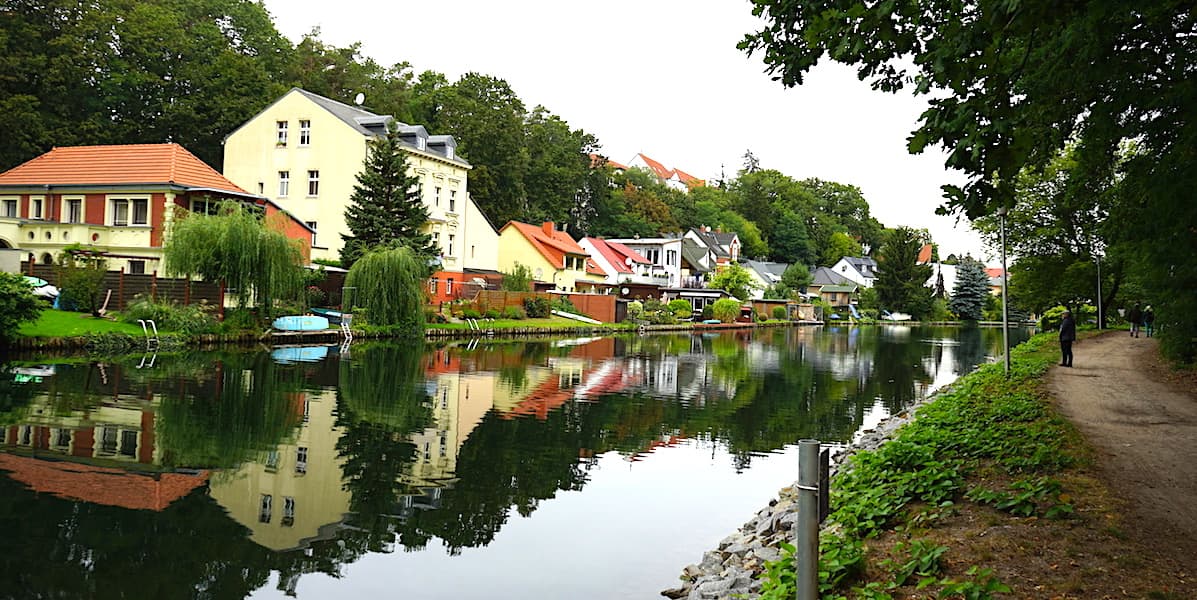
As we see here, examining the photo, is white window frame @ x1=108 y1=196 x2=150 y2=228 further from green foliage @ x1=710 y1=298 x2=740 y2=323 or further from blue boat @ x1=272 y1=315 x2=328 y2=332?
green foliage @ x1=710 y1=298 x2=740 y2=323

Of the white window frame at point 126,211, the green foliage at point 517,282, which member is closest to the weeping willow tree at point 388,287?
the white window frame at point 126,211

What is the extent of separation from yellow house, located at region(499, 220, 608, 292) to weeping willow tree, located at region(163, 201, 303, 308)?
105 feet

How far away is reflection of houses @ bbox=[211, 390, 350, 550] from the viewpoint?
9328 mm

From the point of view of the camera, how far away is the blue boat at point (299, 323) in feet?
118

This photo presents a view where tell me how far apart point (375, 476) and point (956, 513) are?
7517 millimetres

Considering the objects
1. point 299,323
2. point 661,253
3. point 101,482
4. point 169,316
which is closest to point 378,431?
point 101,482

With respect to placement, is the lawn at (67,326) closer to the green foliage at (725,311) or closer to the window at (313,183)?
the window at (313,183)

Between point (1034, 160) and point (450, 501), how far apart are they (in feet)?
27.1

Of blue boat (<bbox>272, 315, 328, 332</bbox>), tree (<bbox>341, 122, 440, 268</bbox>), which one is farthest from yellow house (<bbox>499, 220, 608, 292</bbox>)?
blue boat (<bbox>272, 315, 328, 332</bbox>)

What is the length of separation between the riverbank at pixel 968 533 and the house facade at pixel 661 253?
225ft

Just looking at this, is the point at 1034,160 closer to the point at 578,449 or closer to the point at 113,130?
the point at 578,449

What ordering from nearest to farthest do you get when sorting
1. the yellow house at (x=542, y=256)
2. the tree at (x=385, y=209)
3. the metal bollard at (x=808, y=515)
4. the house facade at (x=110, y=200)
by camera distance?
1. the metal bollard at (x=808, y=515)
2. the house facade at (x=110, y=200)
3. the tree at (x=385, y=209)
4. the yellow house at (x=542, y=256)

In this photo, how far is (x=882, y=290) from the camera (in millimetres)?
100812

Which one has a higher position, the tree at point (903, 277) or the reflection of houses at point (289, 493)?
the tree at point (903, 277)
